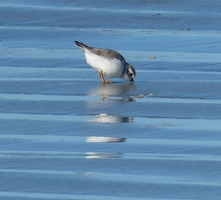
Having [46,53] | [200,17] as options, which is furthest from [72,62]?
[200,17]

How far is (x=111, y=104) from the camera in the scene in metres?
10.3

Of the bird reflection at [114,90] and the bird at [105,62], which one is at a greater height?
the bird at [105,62]

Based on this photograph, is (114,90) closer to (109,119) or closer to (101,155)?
(109,119)

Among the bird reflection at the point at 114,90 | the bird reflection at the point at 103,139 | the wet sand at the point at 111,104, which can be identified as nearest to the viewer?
the wet sand at the point at 111,104

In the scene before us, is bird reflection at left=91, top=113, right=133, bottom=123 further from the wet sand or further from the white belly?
the white belly

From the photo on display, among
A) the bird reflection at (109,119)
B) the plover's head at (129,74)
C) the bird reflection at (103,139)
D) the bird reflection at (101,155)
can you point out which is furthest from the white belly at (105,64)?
the bird reflection at (101,155)

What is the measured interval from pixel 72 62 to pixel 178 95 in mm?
2443

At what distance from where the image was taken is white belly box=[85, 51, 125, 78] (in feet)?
38.7

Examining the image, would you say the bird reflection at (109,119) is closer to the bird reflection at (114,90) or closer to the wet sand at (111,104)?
the wet sand at (111,104)

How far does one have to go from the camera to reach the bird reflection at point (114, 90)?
429 inches

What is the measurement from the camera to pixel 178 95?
35.4 feet

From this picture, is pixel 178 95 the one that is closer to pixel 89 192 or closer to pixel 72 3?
pixel 89 192

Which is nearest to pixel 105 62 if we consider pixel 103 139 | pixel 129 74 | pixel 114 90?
pixel 129 74

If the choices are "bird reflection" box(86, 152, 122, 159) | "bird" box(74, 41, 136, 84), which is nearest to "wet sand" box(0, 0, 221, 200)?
"bird reflection" box(86, 152, 122, 159)
